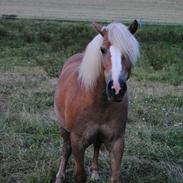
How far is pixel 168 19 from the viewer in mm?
32062

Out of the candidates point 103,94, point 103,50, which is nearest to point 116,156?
point 103,94

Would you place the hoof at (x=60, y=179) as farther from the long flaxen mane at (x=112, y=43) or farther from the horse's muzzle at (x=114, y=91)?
the horse's muzzle at (x=114, y=91)

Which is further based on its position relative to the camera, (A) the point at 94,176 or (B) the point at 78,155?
(A) the point at 94,176

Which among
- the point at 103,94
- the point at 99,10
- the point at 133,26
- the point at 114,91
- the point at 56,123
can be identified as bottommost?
the point at 99,10

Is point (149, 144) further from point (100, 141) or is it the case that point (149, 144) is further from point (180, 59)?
point (180, 59)

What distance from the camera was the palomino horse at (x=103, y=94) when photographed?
15.2ft

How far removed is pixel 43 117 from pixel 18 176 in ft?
7.86

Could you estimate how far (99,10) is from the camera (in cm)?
3816

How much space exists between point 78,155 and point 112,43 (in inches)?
48.1

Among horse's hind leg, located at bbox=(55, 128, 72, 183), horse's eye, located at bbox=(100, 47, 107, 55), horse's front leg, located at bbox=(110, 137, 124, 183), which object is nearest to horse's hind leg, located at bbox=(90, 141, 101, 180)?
horse's hind leg, located at bbox=(55, 128, 72, 183)

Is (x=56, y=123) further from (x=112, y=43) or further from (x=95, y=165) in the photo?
(x=112, y=43)

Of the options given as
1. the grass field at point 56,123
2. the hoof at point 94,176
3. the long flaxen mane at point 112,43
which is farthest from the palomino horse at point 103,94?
the grass field at point 56,123

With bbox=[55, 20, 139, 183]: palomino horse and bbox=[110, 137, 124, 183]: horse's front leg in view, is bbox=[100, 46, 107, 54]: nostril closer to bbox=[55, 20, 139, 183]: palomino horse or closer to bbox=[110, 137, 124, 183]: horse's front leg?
bbox=[55, 20, 139, 183]: palomino horse

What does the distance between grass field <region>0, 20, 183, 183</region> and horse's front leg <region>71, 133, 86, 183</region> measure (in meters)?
0.48
